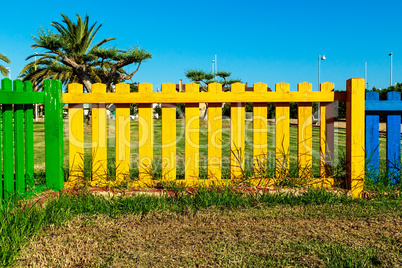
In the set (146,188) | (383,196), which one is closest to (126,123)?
(146,188)

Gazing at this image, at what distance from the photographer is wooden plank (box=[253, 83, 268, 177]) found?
4.10m

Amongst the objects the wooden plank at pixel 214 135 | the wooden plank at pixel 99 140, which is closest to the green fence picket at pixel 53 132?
the wooden plank at pixel 99 140

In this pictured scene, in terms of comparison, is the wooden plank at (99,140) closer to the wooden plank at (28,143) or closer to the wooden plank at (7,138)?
the wooden plank at (28,143)

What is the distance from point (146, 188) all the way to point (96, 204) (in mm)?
775

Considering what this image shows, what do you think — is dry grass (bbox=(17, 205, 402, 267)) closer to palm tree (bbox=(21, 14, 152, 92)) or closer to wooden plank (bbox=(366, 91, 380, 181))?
wooden plank (bbox=(366, 91, 380, 181))

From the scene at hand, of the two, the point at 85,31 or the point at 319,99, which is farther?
the point at 85,31

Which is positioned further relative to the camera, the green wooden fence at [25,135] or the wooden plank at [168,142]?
the wooden plank at [168,142]

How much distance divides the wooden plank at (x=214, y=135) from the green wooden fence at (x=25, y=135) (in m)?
1.78

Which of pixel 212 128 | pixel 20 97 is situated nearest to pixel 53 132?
pixel 20 97

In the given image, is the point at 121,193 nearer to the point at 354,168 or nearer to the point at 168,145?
the point at 168,145

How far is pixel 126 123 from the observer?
420 centimetres

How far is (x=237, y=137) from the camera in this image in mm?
4188

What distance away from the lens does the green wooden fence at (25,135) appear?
329cm

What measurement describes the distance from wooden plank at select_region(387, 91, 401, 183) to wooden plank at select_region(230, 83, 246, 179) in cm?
185
